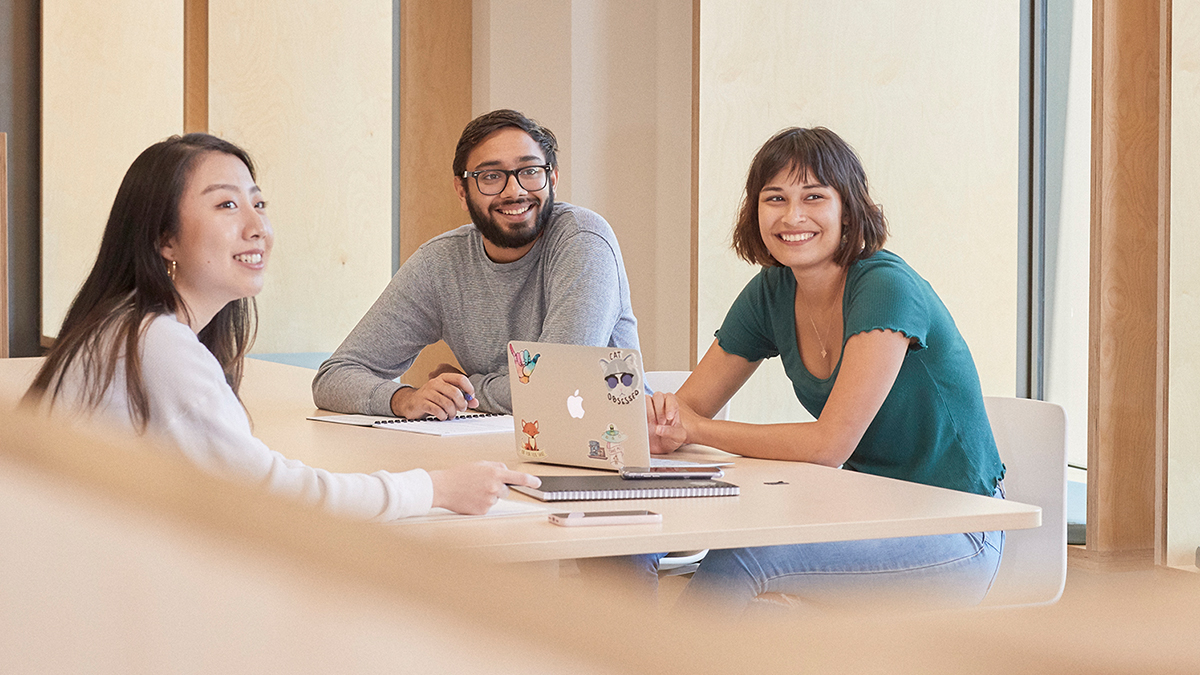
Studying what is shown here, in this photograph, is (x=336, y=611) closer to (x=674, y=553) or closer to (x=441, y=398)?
(x=441, y=398)

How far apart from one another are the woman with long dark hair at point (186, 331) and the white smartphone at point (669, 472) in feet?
0.58

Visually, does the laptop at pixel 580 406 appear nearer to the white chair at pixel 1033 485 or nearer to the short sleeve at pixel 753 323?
the short sleeve at pixel 753 323

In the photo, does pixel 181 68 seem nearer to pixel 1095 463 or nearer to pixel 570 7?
pixel 570 7

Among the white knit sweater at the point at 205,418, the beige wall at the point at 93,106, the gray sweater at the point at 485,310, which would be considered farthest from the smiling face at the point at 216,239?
the beige wall at the point at 93,106

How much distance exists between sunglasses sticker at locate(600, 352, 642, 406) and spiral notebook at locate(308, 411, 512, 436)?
0.44 m

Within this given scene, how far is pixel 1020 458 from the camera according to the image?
1849 mm

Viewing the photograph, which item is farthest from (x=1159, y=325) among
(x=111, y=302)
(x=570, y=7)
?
(x=111, y=302)

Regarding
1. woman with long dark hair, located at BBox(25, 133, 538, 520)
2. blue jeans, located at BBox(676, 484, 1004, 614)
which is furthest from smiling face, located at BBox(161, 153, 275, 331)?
blue jeans, located at BBox(676, 484, 1004, 614)

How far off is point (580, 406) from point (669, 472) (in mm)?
156

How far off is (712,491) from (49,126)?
6483mm

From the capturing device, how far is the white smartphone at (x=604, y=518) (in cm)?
119

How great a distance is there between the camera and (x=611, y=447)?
153cm

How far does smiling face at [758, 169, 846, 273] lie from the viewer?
72.0 inches

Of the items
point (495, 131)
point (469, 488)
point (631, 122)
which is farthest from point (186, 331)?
point (631, 122)
